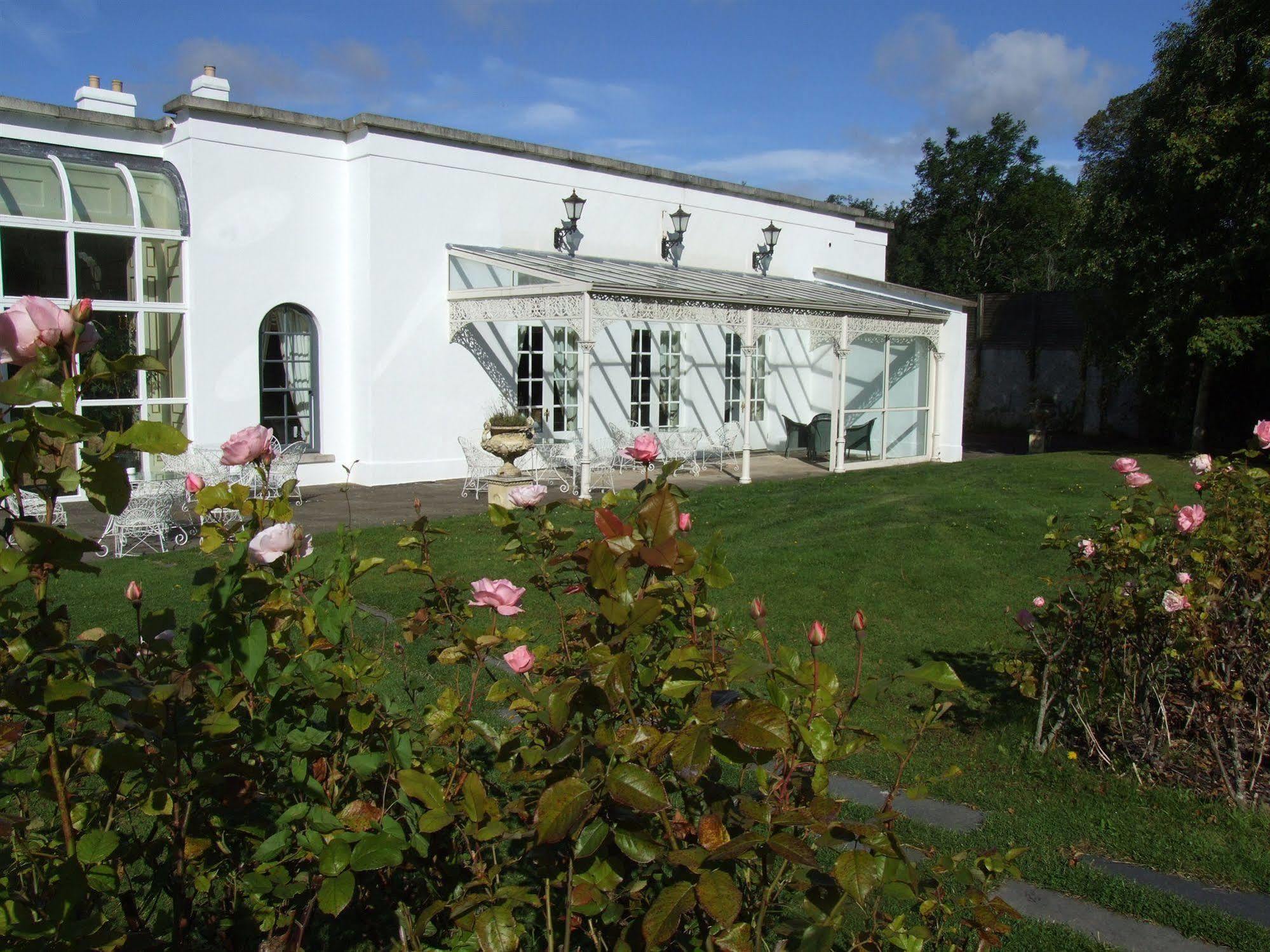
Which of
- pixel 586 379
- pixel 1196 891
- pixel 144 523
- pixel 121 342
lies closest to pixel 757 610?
pixel 1196 891

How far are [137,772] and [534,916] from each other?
1170mm

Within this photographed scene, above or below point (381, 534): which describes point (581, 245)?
above

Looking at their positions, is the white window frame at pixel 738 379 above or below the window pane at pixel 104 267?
below

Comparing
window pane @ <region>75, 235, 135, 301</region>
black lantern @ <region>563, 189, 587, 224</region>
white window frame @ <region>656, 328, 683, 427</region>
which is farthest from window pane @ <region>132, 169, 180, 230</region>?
white window frame @ <region>656, 328, 683, 427</region>

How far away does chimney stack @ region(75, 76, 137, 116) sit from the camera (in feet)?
44.2

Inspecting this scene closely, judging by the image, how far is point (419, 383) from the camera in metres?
14.4

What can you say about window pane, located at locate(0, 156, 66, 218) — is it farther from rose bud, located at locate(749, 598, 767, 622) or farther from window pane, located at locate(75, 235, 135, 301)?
rose bud, located at locate(749, 598, 767, 622)

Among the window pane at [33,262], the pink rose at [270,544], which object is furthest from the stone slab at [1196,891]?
the window pane at [33,262]

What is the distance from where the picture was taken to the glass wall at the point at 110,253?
38.3 feet

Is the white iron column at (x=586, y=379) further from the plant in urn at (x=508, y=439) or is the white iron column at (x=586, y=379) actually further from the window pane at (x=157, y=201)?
the window pane at (x=157, y=201)

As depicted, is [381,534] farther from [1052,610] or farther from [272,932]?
[272,932]

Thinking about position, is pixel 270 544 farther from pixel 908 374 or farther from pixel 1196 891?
pixel 908 374

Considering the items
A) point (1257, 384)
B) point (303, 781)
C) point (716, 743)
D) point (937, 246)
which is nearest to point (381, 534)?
point (303, 781)

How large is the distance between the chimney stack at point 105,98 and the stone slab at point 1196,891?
14043 mm
